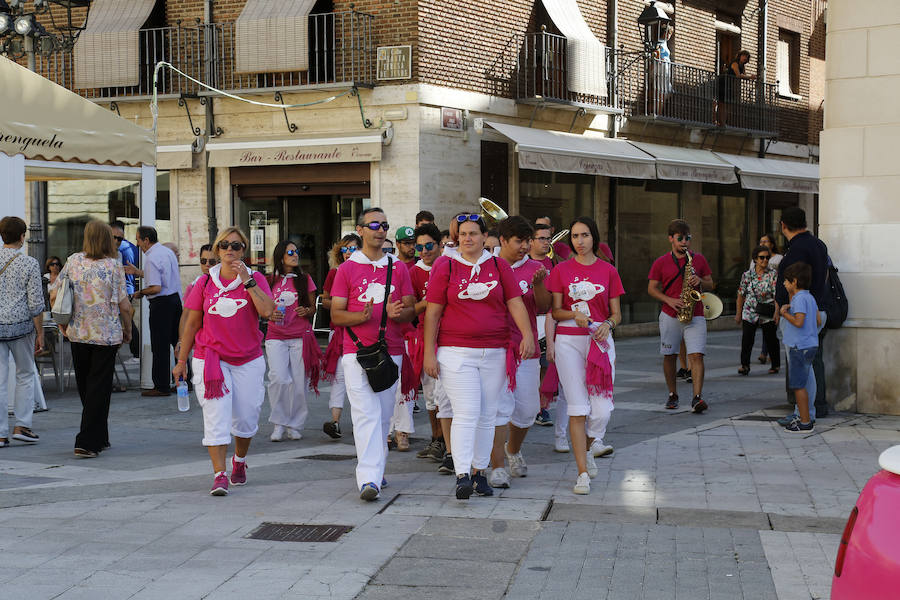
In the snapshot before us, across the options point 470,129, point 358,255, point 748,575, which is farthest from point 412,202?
point 748,575

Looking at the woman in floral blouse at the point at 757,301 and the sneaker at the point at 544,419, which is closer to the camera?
the sneaker at the point at 544,419

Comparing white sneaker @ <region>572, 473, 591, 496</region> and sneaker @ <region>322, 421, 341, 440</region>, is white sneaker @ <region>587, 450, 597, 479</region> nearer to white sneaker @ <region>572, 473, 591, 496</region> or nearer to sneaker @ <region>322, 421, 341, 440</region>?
white sneaker @ <region>572, 473, 591, 496</region>

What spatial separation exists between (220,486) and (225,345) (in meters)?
0.88

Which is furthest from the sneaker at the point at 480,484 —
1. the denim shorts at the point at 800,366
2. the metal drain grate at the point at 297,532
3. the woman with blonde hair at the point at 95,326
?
the denim shorts at the point at 800,366

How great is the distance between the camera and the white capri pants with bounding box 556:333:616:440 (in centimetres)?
782

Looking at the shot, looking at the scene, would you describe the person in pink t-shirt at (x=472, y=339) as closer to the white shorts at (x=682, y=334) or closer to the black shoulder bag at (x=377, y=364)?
the black shoulder bag at (x=377, y=364)

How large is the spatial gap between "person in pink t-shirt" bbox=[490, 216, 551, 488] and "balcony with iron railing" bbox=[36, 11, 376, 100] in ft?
35.6

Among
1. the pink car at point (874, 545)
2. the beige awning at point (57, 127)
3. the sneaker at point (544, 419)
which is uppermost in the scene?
the beige awning at point (57, 127)

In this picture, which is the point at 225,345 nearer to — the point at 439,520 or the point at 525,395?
the point at 439,520

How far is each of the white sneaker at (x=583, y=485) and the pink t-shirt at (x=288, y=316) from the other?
10.8 ft

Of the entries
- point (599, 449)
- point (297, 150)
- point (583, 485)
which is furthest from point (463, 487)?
point (297, 150)

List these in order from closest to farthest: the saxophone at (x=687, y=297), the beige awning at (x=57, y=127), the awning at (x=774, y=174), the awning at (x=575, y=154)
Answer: the beige awning at (x=57, y=127)
the saxophone at (x=687, y=297)
the awning at (x=575, y=154)
the awning at (x=774, y=174)

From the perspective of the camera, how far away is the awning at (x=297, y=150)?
18.6m

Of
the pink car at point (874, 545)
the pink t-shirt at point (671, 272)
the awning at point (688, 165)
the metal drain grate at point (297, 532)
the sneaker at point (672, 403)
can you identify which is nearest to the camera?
the pink car at point (874, 545)
